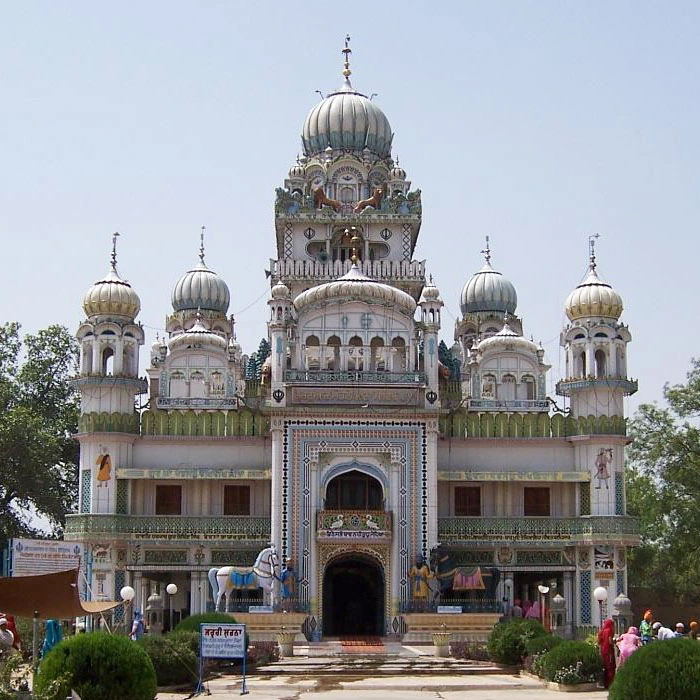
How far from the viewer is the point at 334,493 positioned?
46719 mm

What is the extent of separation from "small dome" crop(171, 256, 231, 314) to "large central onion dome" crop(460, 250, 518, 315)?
11.0 m

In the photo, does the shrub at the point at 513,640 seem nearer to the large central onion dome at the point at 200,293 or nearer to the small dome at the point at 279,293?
the small dome at the point at 279,293

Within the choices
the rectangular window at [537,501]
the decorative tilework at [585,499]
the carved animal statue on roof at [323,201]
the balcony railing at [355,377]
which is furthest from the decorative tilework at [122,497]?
the decorative tilework at [585,499]

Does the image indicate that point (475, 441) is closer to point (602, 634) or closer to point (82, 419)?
point (82, 419)

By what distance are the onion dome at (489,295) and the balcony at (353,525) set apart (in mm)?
18349

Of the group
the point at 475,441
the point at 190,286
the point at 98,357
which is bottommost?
the point at 475,441

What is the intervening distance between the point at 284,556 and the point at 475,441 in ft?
27.1

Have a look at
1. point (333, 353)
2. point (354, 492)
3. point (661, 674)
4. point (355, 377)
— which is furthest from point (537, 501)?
point (661, 674)

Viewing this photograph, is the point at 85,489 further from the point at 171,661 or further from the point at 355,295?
the point at 171,661

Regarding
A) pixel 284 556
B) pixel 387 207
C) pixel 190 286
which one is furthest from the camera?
pixel 190 286

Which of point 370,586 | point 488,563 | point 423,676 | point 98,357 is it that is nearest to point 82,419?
point 98,357

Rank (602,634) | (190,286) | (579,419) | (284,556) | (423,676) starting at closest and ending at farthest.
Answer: (602,634)
(423,676)
(284,556)
(579,419)
(190,286)

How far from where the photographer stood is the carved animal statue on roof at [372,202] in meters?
55.6

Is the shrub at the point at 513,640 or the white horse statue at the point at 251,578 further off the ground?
the white horse statue at the point at 251,578
